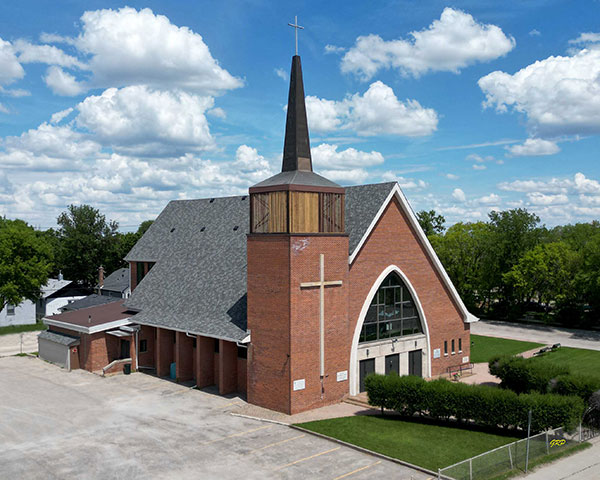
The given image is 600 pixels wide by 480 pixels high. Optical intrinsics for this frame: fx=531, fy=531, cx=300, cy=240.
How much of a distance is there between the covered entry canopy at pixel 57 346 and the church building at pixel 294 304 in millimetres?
229

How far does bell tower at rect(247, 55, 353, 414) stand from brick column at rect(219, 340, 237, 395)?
7.80ft

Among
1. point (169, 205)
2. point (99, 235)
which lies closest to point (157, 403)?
point (169, 205)

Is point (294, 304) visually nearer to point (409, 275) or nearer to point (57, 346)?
point (409, 275)

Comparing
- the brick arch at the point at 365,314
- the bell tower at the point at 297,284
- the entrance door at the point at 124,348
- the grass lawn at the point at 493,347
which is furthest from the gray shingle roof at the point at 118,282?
the brick arch at the point at 365,314

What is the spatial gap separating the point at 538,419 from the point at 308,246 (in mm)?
12254

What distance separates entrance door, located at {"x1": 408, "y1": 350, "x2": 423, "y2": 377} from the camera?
32094 mm

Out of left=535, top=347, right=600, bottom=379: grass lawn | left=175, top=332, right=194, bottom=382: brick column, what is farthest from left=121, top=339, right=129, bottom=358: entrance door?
left=535, top=347, right=600, bottom=379: grass lawn

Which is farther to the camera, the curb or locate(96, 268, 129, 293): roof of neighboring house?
locate(96, 268, 129, 293): roof of neighboring house

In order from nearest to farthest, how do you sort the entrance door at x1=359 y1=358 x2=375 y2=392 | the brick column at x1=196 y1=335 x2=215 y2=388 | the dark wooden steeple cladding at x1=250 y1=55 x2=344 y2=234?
the dark wooden steeple cladding at x1=250 y1=55 x2=344 y2=234
the entrance door at x1=359 y1=358 x2=375 y2=392
the brick column at x1=196 y1=335 x2=215 y2=388

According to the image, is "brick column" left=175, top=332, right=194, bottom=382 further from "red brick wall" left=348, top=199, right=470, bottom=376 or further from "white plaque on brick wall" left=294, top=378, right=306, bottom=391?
"red brick wall" left=348, top=199, right=470, bottom=376

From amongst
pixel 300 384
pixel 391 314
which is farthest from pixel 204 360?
pixel 391 314

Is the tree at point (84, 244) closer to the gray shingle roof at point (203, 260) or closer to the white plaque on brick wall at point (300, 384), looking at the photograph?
the gray shingle roof at point (203, 260)

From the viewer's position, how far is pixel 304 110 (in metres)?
28.0

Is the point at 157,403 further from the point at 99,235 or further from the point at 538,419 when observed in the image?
the point at 99,235
